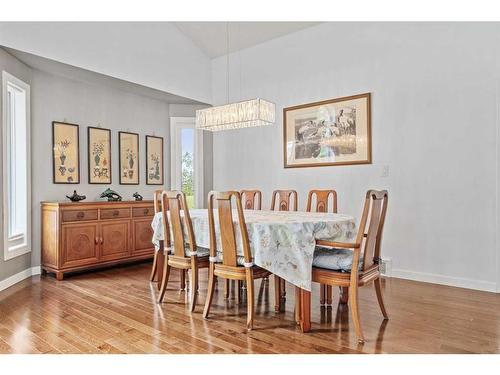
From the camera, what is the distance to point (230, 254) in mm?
2699

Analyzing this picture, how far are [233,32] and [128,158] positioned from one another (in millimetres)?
2326

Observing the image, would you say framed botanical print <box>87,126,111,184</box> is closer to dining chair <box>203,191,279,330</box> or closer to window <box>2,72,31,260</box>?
window <box>2,72,31,260</box>

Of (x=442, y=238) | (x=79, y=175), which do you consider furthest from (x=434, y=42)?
(x=79, y=175)

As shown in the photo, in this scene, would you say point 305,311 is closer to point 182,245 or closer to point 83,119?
point 182,245

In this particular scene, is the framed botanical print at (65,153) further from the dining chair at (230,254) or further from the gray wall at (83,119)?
the dining chair at (230,254)

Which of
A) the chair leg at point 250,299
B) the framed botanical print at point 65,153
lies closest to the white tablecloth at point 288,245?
the chair leg at point 250,299

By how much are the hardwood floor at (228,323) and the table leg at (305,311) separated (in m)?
0.06

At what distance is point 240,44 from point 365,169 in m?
2.66

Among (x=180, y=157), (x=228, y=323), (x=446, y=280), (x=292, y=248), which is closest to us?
(x=292, y=248)

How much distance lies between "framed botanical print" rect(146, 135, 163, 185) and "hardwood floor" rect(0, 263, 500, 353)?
228 centimetres

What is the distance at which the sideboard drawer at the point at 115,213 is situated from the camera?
4461mm

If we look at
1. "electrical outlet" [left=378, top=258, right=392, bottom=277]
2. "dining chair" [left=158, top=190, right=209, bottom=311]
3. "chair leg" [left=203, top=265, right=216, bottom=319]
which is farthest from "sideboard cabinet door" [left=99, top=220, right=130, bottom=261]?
"electrical outlet" [left=378, top=258, right=392, bottom=277]

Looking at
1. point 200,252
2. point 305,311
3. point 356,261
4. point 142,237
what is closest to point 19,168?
point 142,237
